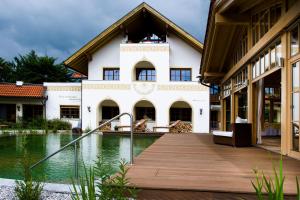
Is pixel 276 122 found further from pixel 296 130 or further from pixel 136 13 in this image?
pixel 136 13

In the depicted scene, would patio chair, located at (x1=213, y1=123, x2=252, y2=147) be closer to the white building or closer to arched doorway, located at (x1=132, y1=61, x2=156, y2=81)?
the white building

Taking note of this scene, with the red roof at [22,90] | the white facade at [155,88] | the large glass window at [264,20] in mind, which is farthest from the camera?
the red roof at [22,90]

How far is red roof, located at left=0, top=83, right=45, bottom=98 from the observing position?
82.7 ft

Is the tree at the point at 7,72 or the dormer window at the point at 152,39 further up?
the dormer window at the point at 152,39

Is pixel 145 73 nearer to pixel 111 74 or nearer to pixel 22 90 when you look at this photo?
pixel 111 74

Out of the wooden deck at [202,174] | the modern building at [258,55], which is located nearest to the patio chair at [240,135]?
the modern building at [258,55]

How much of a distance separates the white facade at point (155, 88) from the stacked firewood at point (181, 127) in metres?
0.47

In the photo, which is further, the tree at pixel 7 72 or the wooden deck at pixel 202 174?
the tree at pixel 7 72

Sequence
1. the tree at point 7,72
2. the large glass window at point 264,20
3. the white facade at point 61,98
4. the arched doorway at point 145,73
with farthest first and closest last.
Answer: the tree at point 7,72
the white facade at point 61,98
the arched doorway at point 145,73
the large glass window at point 264,20

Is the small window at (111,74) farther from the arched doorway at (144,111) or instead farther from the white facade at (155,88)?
the arched doorway at (144,111)

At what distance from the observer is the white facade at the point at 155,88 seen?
22.6m

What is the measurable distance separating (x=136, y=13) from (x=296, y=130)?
61.9 feet

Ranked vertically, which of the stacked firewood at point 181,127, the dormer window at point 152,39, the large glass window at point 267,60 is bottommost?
the stacked firewood at point 181,127

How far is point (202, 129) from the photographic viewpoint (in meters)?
22.4
